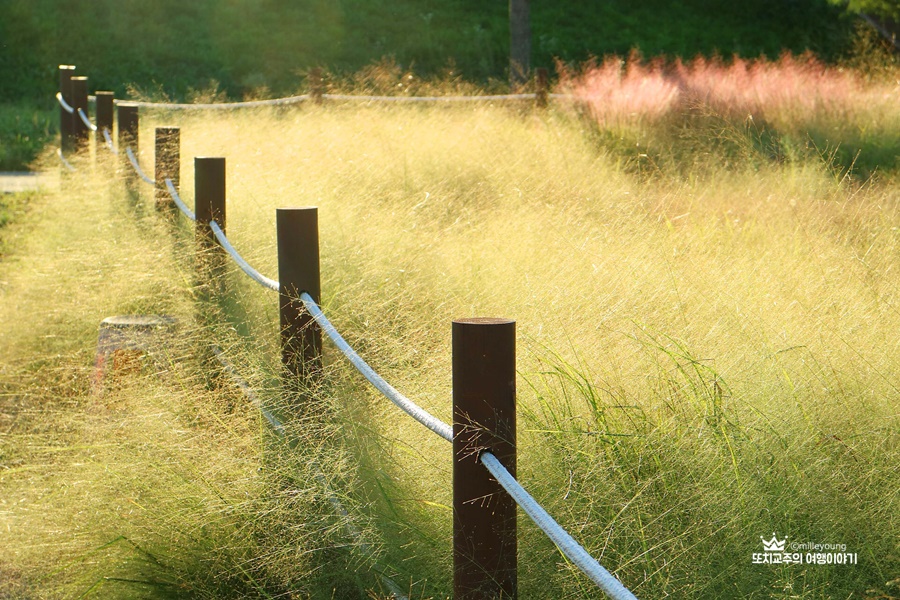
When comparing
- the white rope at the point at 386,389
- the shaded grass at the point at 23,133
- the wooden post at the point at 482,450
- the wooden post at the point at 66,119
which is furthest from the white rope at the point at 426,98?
the wooden post at the point at 482,450

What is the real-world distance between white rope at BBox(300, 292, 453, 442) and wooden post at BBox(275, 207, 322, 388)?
0.04m

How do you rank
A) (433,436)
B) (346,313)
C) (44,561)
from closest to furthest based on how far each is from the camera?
1. (433,436)
2. (44,561)
3. (346,313)

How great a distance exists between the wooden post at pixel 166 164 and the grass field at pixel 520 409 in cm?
37

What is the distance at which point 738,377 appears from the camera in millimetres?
2410

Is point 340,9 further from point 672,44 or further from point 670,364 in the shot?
point 670,364

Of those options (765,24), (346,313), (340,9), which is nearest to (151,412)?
(346,313)

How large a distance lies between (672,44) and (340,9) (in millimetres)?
7451

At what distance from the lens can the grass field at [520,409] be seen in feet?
6.86

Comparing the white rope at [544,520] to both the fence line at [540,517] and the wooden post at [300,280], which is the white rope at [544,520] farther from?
the wooden post at [300,280]

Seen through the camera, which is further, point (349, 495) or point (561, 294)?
point (561, 294)

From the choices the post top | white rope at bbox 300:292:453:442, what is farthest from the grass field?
the post top

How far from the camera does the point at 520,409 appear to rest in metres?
2.35

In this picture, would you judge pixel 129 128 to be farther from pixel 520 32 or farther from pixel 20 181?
pixel 520 32

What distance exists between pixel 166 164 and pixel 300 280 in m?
2.86
